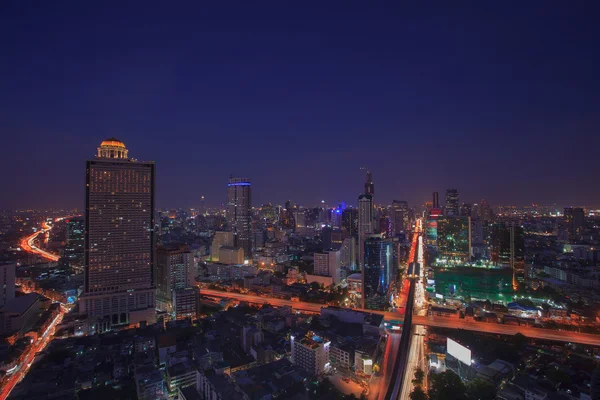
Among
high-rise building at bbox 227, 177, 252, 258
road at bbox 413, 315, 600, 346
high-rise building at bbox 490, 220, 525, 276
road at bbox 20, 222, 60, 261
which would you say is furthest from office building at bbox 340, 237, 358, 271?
road at bbox 20, 222, 60, 261

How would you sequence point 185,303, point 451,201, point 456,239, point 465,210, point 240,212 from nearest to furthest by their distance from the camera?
1. point 185,303
2. point 456,239
3. point 240,212
4. point 451,201
5. point 465,210

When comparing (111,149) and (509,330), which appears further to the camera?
(111,149)

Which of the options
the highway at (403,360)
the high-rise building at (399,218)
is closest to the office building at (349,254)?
the highway at (403,360)

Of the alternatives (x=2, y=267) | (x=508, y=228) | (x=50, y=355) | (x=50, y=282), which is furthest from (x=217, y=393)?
(x=508, y=228)

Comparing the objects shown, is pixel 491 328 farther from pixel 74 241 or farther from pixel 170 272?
→ pixel 74 241

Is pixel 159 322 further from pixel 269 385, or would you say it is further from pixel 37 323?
pixel 269 385

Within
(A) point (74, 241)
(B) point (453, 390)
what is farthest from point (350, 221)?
(B) point (453, 390)

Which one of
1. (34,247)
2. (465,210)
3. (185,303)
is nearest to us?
(185,303)
